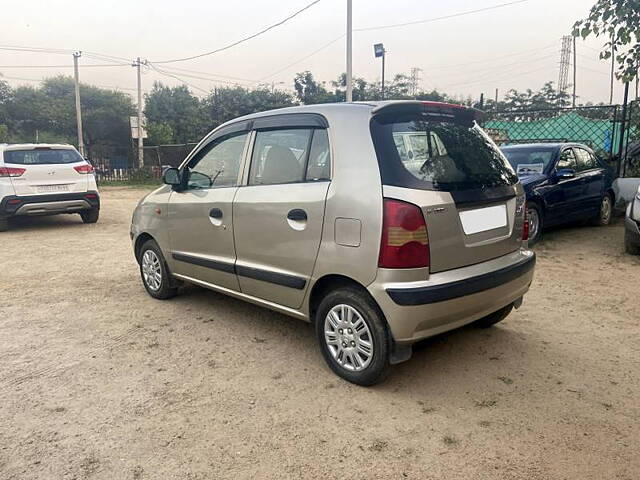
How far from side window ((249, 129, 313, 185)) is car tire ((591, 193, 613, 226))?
691 cm

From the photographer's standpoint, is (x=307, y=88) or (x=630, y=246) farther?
(x=307, y=88)

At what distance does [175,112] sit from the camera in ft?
128

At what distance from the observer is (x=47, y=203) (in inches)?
360

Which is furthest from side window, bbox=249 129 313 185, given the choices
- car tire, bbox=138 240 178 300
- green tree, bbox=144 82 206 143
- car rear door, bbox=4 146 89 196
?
green tree, bbox=144 82 206 143

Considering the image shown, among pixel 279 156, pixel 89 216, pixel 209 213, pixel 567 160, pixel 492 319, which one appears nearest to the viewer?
pixel 279 156

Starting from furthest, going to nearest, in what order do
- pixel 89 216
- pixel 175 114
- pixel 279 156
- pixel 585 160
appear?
pixel 175 114, pixel 89 216, pixel 585 160, pixel 279 156

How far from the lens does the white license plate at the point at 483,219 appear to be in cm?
305

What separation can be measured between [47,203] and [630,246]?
30.9 ft

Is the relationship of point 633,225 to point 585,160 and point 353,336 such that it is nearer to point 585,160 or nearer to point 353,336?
point 585,160

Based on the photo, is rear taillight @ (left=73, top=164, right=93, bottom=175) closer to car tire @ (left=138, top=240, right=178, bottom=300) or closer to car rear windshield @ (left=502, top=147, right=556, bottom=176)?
car tire @ (left=138, top=240, right=178, bottom=300)

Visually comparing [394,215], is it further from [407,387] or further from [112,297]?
[112,297]

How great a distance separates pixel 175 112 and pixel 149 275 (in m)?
36.7

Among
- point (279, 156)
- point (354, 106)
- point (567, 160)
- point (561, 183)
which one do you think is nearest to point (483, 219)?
point (354, 106)

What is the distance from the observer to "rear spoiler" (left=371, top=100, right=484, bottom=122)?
3.12 metres
